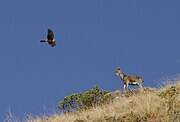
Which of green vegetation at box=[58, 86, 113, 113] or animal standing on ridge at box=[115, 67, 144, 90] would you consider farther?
animal standing on ridge at box=[115, 67, 144, 90]

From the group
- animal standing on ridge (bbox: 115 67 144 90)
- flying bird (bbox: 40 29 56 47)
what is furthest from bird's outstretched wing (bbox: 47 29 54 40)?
animal standing on ridge (bbox: 115 67 144 90)

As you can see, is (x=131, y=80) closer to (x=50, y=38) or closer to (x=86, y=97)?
(x=86, y=97)

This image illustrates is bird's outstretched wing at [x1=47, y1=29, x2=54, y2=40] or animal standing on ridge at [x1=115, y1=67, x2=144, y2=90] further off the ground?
animal standing on ridge at [x1=115, y1=67, x2=144, y2=90]

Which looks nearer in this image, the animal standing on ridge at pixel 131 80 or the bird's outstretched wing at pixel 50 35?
the bird's outstretched wing at pixel 50 35

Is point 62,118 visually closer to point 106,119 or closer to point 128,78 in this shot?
point 106,119

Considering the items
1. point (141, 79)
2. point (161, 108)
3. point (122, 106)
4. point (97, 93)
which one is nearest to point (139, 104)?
point (161, 108)

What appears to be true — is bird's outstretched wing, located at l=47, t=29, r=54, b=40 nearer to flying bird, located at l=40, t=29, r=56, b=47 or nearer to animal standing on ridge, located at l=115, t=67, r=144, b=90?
flying bird, located at l=40, t=29, r=56, b=47

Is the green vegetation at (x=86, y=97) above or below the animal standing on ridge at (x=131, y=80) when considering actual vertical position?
below

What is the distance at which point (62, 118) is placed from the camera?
46.4 feet

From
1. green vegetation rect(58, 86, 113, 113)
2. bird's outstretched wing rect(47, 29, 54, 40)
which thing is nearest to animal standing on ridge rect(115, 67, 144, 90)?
green vegetation rect(58, 86, 113, 113)

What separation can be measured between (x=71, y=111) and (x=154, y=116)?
18.7 ft

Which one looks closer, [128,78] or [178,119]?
[178,119]

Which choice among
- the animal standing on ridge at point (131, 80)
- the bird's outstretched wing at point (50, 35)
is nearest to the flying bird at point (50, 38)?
the bird's outstretched wing at point (50, 35)

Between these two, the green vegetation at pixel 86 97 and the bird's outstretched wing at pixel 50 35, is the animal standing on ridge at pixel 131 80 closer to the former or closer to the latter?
the green vegetation at pixel 86 97
